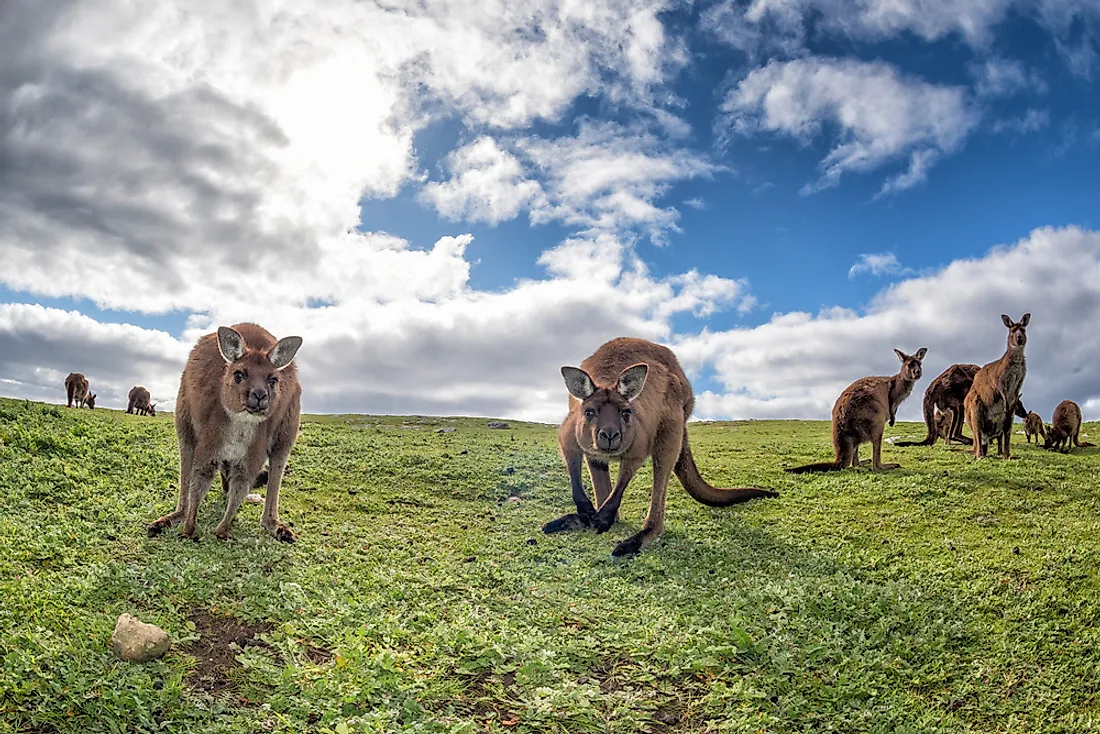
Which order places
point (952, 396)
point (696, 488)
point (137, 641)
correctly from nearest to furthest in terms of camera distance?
point (137, 641)
point (696, 488)
point (952, 396)

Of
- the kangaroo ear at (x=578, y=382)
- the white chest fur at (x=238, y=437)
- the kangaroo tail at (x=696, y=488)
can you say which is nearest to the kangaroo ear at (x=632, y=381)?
the kangaroo ear at (x=578, y=382)

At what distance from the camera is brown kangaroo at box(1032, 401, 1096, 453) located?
55.4 ft

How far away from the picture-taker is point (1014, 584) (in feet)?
23.2

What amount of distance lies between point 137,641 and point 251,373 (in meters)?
3.23

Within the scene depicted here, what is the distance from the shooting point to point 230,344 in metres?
8.36

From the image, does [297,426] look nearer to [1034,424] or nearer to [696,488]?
[696,488]

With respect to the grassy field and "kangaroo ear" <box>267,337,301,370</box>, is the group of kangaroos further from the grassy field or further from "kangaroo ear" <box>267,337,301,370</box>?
the grassy field

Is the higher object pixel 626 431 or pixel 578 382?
pixel 578 382

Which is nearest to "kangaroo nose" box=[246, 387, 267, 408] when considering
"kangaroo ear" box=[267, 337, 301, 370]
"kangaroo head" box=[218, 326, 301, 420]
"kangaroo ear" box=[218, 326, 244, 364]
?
"kangaroo head" box=[218, 326, 301, 420]

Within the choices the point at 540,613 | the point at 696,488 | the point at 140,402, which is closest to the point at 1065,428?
the point at 696,488

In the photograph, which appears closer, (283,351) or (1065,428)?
(283,351)

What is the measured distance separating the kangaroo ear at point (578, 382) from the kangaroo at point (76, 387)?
28.1 metres

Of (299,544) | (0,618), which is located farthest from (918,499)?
(0,618)

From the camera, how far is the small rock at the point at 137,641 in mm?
5551
